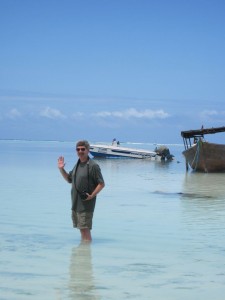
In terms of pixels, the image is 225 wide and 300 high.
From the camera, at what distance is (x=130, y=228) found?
11125 millimetres

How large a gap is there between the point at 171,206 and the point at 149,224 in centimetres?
348

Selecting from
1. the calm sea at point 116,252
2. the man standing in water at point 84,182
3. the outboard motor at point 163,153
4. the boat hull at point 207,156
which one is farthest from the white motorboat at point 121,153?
the man standing in water at point 84,182

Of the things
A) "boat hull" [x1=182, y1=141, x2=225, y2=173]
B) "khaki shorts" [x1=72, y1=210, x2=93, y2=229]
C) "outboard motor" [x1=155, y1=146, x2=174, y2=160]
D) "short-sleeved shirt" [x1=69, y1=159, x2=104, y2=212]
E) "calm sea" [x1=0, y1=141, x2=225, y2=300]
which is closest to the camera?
"calm sea" [x1=0, y1=141, x2=225, y2=300]

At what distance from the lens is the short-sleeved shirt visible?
7975mm

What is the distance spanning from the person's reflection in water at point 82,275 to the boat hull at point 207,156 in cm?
2439

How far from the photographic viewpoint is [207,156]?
33.2 meters

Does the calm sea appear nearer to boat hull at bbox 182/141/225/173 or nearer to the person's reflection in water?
the person's reflection in water

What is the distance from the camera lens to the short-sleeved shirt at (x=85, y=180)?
7975 mm

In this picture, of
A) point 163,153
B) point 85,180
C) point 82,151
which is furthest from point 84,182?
point 163,153

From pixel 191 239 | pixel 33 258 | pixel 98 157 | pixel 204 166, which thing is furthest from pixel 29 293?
pixel 98 157

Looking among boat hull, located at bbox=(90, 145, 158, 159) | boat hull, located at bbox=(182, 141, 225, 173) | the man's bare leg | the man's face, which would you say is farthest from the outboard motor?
the man's face

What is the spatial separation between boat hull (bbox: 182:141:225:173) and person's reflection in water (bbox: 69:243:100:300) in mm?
24390

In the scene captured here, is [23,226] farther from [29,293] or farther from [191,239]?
[29,293]

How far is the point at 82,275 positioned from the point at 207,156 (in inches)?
1059
